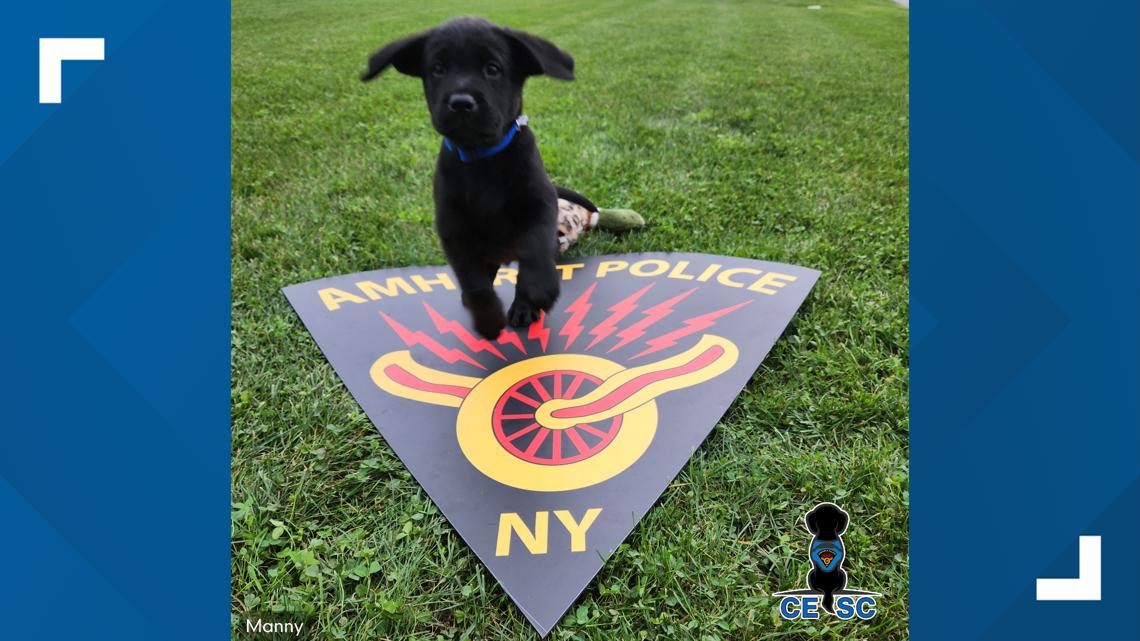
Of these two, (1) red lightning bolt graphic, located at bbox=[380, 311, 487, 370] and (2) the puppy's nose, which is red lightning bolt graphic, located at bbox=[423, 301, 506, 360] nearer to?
(1) red lightning bolt graphic, located at bbox=[380, 311, 487, 370]

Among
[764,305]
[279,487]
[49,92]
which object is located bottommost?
[279,487]

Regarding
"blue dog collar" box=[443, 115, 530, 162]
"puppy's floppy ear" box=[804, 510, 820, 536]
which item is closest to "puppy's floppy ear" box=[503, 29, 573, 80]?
"blue dog collar" box=[443, 115, 530, 162]

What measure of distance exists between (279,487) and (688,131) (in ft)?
11.2

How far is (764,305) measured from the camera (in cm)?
247

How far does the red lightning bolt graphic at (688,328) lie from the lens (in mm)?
2275

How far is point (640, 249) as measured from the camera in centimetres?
301

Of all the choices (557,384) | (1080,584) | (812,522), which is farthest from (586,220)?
(1080,584)

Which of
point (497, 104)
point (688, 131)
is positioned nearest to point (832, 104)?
point (688, 131)

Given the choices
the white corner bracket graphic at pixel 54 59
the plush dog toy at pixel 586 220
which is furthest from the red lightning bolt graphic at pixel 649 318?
the white corner bracket graphic at pixel 54 59

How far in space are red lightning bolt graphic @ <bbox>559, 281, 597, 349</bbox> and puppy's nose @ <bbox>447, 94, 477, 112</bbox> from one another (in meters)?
0.85

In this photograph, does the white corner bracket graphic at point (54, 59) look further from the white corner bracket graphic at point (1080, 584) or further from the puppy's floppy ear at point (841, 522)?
the white corner bracket graphic at point (1080, 584)

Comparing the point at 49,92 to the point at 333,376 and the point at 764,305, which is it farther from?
the point at 764,305

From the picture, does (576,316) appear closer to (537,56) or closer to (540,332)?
(540,332)

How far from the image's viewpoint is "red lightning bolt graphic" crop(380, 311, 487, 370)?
2.26 meters
